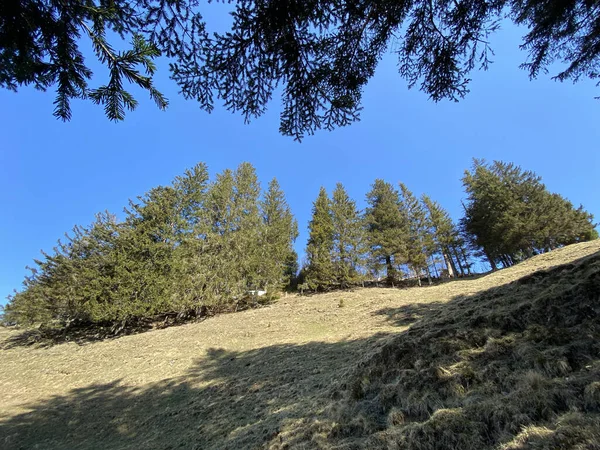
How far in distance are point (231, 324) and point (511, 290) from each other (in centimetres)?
1148

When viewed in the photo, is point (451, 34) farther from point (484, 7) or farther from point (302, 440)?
point (302, 440)

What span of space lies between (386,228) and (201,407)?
21.2 metres

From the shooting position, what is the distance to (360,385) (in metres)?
3.98

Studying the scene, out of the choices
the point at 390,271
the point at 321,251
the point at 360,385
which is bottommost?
the point at 360,385

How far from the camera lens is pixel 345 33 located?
309 centimetres

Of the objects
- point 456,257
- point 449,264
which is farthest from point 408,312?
point 456,257

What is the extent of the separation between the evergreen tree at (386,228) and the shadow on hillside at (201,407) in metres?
15.2

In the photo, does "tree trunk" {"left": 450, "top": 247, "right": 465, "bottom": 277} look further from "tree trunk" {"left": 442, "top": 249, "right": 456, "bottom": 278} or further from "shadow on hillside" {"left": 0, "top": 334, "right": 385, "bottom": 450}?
"shadow on hillside" {"left": 0, "top": 334, "right": 385, "bottom": 450}

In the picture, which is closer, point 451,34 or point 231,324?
point 451,34

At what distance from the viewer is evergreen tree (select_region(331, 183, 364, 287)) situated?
19828 mm

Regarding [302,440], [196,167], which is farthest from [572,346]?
[196,167]

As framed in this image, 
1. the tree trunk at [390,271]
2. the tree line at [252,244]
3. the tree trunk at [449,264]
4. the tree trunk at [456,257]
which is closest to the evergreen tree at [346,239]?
the tree line at [252,244]

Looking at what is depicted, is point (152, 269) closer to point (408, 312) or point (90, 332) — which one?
point (90, 332)

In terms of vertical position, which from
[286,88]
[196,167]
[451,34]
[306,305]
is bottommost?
[306,305]
